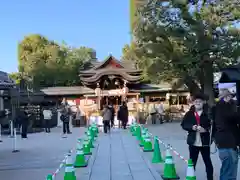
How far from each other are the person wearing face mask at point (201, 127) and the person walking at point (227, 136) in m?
0.71

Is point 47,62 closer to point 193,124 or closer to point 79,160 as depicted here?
point 79,160

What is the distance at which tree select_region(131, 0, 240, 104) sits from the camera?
18969 mm

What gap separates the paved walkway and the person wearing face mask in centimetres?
156

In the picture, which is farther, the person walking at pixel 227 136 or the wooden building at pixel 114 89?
the wooden building at pixel 114 89

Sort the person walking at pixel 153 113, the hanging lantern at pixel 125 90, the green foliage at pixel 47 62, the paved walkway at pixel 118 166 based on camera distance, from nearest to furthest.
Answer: the paved walkway at pixel 118 166 → the person walking at pixel 153 113 → the hanging lantern at pixel 125 90 → the green foliage at pixel 47 62

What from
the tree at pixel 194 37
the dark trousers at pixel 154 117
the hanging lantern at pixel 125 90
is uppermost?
the tree at pixel 194 37

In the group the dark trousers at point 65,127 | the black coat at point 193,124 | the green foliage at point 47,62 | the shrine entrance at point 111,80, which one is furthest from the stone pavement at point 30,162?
the green foliage at point 47,62

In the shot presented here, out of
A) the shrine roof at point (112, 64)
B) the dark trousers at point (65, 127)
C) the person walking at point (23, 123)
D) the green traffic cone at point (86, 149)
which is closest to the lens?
the green traffic cone at point (86, 149)

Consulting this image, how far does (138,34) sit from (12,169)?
1355 cm

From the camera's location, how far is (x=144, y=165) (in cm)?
890

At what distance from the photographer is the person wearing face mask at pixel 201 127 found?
6062 mm

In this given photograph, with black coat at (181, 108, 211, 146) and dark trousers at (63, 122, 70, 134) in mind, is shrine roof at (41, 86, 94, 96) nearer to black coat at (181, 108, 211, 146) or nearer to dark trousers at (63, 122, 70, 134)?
dark trousers at (63, 122, 70, 134)

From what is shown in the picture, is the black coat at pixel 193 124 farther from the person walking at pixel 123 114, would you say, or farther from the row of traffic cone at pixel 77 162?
the person walking at pixel 123 114

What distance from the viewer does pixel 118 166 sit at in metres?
8.95
